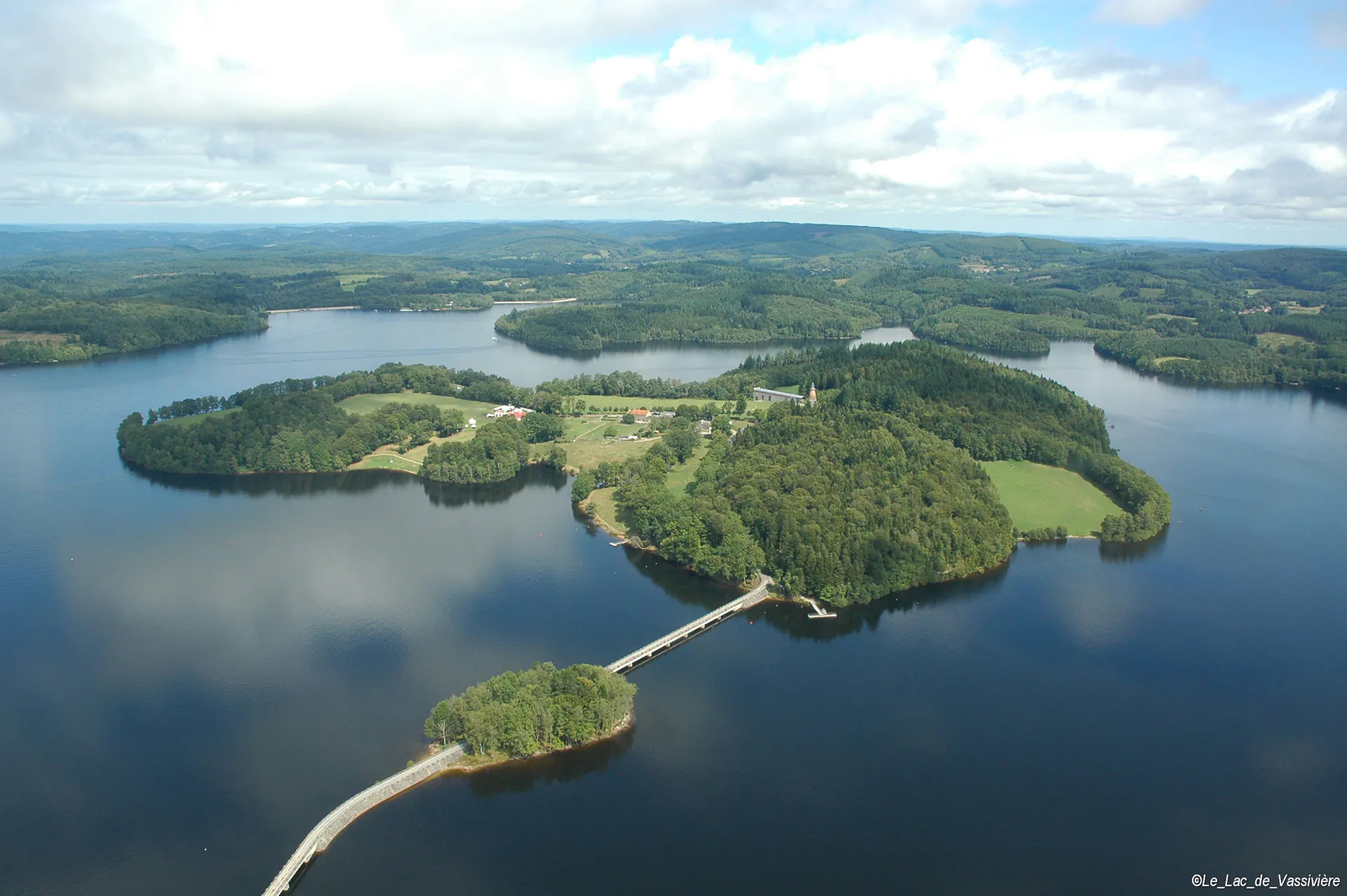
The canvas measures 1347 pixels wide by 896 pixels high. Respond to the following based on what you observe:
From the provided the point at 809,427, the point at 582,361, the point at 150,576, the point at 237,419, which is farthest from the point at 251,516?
the point at 582,361

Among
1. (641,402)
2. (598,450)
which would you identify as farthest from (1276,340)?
(598,450)

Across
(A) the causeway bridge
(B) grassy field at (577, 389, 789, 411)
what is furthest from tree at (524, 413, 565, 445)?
(A) the causeway bridge

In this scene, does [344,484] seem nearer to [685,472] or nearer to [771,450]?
[685,472]

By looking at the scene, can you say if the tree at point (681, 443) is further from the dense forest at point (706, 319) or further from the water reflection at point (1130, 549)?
the dense forest at point (706, 319)

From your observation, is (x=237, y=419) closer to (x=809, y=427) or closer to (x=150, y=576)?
(x=150, y=576)

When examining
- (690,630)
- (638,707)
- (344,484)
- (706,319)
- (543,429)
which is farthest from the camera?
(706,319)

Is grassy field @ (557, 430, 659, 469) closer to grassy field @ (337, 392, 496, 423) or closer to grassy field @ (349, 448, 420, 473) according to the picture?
grassy field @ (349, 448, 420, 473)
